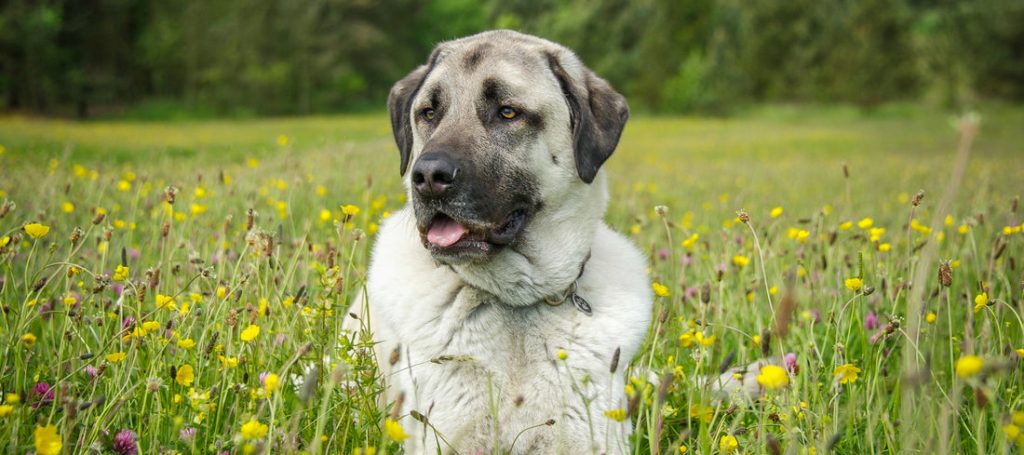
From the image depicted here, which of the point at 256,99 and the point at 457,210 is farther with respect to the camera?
the point at 256,99

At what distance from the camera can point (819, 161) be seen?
18.2m

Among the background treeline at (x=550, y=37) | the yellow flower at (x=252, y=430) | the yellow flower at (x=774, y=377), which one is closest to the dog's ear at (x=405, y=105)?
the yellow flower at (x=252, y=430)

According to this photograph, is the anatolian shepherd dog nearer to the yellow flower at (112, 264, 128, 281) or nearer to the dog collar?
the dog collar

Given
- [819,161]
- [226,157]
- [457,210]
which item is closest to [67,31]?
[226,157]

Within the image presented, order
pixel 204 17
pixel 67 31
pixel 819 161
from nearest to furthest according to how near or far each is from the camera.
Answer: pixel 819 161 → pixel 67 31 → pixel 204 17

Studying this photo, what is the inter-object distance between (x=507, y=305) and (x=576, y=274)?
14.0 inches

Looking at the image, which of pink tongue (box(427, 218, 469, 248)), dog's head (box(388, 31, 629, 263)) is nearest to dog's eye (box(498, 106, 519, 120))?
dog's head (box(388, 31, 629, 263))

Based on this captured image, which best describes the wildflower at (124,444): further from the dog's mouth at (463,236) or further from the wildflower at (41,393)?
the dog's mouth at (463,236)

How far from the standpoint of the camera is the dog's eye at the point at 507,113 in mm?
3246

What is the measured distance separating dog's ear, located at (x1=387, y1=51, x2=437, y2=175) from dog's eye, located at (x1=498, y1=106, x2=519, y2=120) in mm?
563

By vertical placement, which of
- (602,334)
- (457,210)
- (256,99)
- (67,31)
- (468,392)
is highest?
(457,210)

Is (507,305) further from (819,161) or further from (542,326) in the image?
(819,161)

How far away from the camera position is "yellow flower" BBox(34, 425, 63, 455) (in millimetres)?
1582

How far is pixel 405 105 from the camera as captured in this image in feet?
11.9
